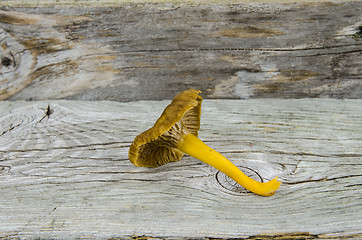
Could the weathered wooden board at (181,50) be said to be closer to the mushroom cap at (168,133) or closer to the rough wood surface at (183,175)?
the rough wood surface at (183,175)

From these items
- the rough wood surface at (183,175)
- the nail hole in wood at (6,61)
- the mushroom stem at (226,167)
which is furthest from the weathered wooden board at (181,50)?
the mushroom stem at (226,167)

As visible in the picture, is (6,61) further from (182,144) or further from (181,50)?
(182,144)

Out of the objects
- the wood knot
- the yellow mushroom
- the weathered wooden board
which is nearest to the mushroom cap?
the yellow mushroom

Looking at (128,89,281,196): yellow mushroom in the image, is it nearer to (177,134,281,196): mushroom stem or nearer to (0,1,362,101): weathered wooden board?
(177,134,281,196): mushroom stem

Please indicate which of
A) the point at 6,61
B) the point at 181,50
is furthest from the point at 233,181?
the point at 6,61

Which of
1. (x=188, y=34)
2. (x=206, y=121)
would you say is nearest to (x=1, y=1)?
(x=188, y=34)

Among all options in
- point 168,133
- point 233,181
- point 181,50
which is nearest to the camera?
point 168,133

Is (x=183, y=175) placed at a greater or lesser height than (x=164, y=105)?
lesser
